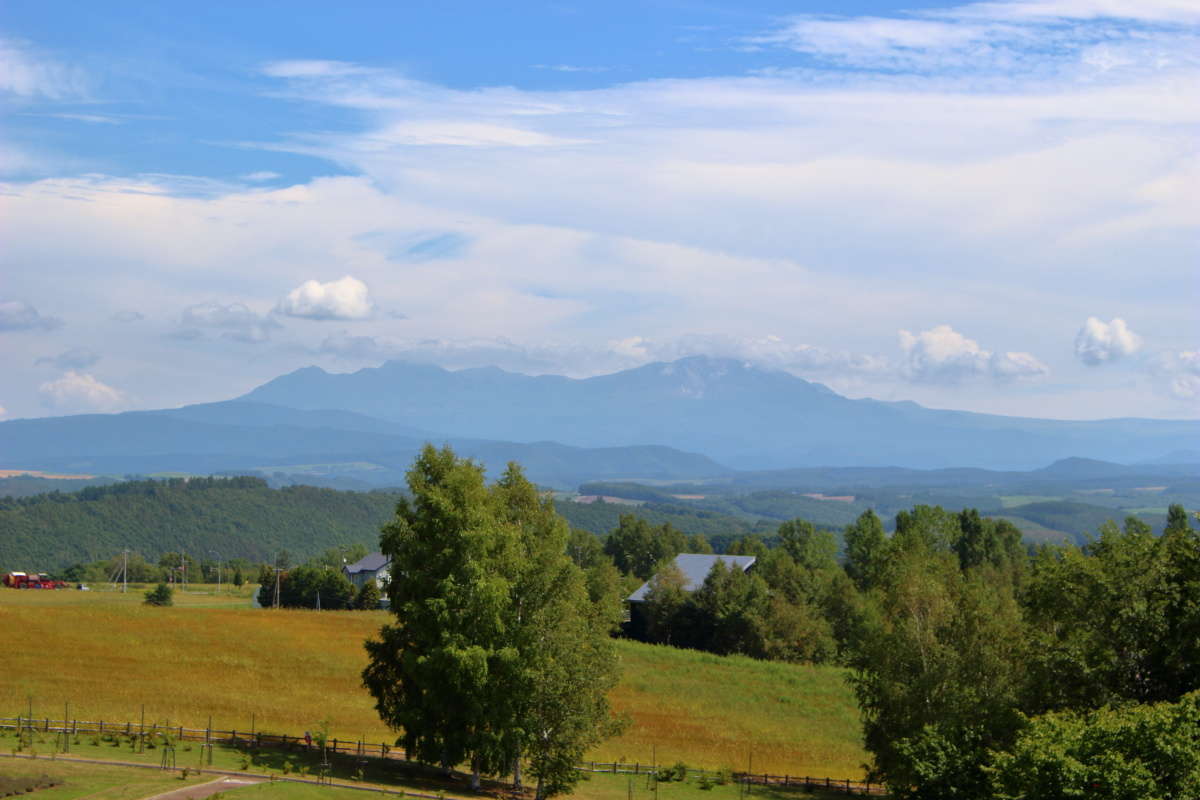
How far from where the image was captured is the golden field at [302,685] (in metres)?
51.3

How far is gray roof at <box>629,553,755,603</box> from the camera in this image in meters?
102

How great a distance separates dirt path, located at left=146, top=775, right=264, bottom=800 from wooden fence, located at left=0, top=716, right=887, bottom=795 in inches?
263

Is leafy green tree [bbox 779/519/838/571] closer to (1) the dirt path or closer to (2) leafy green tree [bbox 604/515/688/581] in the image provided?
(2) leafy green tree [bbox 604/515/688/581]

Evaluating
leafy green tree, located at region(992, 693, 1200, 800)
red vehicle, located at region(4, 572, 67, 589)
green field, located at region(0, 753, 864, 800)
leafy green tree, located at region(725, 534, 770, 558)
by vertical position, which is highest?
leafy green tree, located at region(992, 693, 1200, 800)

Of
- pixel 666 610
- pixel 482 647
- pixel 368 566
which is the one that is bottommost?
pixel 368 566

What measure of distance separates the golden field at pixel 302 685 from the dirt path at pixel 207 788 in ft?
38.6

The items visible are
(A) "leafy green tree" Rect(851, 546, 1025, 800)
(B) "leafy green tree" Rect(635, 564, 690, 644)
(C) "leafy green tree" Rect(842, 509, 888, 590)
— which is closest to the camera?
(A) "leafy green tree" Rect(851, 546, 1025, 800)

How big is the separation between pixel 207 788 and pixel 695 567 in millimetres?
77542

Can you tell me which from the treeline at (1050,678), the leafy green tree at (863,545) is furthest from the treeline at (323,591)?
the treeline at (1050,678)

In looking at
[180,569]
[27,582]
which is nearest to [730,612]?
[27,582]

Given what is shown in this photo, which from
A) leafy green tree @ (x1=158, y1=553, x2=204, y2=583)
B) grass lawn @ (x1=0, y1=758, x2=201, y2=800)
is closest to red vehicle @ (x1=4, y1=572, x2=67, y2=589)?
leafy green tree @ (x1=158, y1=553, x2=204, y2=583)

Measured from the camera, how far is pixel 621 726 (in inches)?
1687

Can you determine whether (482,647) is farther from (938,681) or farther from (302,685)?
(302,685)

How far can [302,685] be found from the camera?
6091 centimetres
